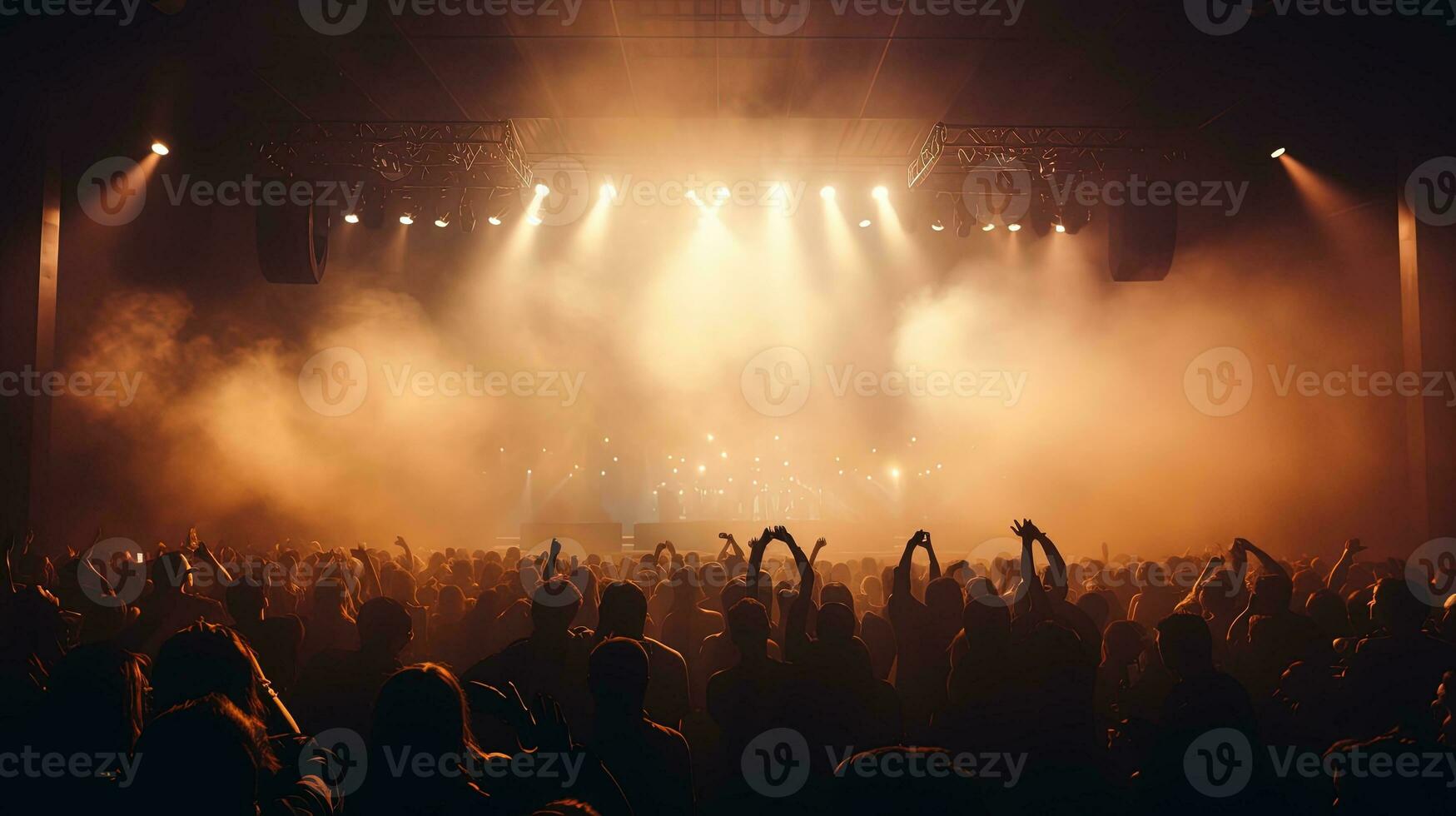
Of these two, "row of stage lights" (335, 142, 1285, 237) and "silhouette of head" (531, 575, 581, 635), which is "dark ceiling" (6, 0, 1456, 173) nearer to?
"row of stage lights" (335, 142, 1285, 237)

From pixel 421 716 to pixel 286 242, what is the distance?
9908 millimetres

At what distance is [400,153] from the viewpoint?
11.0 meters

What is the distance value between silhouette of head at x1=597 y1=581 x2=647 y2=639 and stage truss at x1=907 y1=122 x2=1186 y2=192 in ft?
28.7

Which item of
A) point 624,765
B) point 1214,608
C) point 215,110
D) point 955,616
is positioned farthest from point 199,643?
point 215,110

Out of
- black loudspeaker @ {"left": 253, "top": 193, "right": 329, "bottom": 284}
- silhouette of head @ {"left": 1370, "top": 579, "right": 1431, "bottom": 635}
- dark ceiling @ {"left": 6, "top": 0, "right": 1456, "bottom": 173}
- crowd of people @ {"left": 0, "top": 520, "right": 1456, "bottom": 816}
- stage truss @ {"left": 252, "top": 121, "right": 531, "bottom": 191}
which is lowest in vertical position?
crowd of people @ {"left": 0, "top": 520, "right": 1456, "bottom": 816}

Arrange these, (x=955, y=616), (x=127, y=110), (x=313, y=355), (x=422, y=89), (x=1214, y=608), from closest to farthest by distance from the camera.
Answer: (x=955, y=616)
(x=1214, y=608)
(x=127, y=110)
(x=422, y=89)
(x=313, y=355)

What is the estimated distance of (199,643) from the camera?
2.28 meters

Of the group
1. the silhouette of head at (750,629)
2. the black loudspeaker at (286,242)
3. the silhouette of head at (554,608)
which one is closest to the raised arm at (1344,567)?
the silhouette of head at (750,629)

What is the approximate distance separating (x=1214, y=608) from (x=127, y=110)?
39.8 ft

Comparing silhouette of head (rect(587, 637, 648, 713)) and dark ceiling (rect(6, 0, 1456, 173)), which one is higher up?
dark ceiling (rect(6, 0, 1456, 173))

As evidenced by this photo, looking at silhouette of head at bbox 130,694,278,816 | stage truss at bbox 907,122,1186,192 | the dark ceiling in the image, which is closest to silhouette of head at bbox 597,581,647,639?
silhouette of head at bbox 130,694,278,816

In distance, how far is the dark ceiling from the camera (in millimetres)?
8430

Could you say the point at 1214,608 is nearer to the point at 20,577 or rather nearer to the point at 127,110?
the point at 20,577

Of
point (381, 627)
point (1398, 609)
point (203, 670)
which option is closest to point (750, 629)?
point (381, 627)
